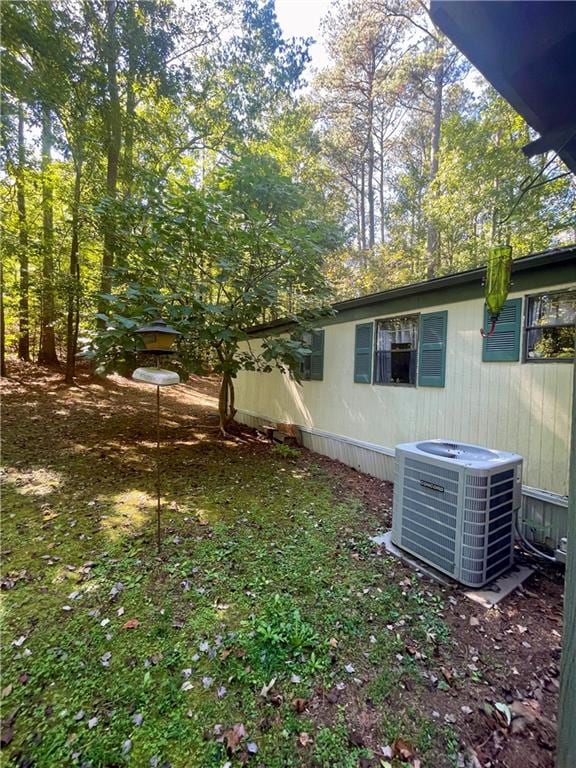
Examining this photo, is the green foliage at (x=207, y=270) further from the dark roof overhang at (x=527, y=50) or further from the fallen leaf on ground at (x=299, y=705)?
the fallen leaf on ground at (x=299, y=705)

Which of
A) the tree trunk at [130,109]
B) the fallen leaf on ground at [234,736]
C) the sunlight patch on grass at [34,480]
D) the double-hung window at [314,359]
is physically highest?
the tree trunk at [130,109]

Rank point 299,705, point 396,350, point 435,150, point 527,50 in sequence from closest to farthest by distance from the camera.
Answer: point 527,50, point 299,705, point 396,350, point 435,150

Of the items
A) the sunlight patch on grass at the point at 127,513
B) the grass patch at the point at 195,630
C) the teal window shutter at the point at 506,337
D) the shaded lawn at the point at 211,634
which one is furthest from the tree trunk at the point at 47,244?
the teal window shutter at the point at 506,337

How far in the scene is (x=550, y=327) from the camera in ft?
11.3

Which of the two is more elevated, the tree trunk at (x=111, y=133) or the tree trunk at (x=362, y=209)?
the tree trunk at (x=362, y=209)

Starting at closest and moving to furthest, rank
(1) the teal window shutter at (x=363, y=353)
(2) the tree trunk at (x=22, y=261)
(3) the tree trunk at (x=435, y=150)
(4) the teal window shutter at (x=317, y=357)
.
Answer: (1) the teal window shutter at (x=363, y=353) < (4) the teal window shutter at (x=317, y=357) < (2) the tree trunk at (x=22, y=261) < (3) the tree trunk at (x=435, y=150)

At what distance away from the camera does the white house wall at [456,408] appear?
3.39 metres

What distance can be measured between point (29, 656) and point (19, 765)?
2.09 ft

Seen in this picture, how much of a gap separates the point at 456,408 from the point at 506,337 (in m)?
1.03

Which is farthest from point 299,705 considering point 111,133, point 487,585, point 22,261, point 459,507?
point 22,261

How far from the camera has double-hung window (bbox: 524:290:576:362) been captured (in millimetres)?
3328

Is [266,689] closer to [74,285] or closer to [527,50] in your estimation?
[527,50]

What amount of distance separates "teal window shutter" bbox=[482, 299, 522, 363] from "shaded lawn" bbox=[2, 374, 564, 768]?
7.51 ft

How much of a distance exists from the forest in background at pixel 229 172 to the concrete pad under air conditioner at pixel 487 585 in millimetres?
3214
